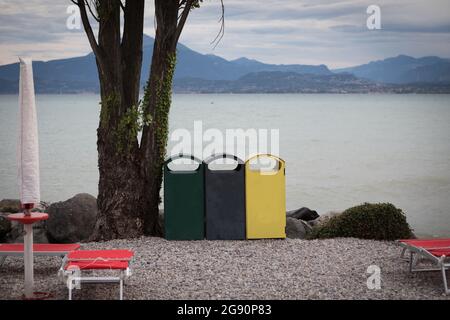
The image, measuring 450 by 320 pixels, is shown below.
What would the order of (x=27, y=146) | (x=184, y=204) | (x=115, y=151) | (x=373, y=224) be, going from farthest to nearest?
(x=115, y=151) < (x=373, y=224) < (x=184, y=204) < (x=27, y=146)

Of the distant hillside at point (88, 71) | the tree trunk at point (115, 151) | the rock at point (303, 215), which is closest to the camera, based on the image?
the tree trunk at point (115, 151)

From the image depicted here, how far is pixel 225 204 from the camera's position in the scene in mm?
11164

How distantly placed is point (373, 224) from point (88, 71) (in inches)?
3021

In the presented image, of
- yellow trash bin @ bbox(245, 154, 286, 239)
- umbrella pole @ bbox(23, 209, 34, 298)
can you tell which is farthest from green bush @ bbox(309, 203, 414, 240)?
umbrella pole @ bbox(23, 209, 34, 298)

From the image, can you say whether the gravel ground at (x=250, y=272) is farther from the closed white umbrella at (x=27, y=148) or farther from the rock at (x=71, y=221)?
the rock at (x=71, y=221)

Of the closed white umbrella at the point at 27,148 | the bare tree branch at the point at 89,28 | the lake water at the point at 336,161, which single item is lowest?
the lake water at the point at 336,161

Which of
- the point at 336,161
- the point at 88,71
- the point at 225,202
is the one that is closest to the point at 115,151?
the point at 225,202

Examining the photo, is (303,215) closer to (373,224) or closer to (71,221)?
(71,221)

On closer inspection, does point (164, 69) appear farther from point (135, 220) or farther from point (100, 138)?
point (135, 220)

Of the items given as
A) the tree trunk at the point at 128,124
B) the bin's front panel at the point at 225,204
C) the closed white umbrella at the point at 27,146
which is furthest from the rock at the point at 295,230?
the closed white umbrella at the point at 27,146

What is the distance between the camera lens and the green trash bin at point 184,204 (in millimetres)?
11078

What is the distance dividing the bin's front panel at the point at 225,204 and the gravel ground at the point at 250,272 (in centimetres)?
22

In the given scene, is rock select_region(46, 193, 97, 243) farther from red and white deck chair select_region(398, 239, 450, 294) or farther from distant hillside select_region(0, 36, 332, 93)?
distant hillside select_region(0, 36, 332, 93)
